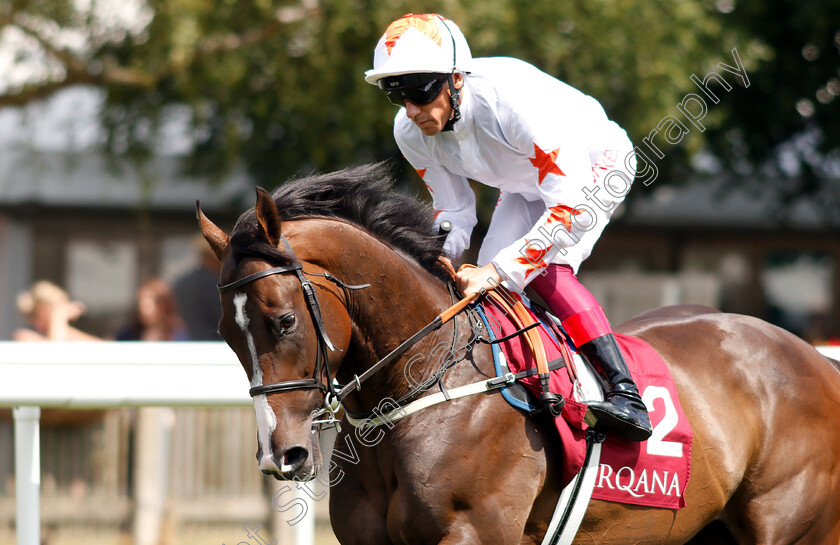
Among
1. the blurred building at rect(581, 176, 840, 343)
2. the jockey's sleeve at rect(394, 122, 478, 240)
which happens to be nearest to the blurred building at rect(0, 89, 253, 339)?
the blurred building at rect(581, 176, 840, 343)

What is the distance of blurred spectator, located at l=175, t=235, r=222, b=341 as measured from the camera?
22.0 ft

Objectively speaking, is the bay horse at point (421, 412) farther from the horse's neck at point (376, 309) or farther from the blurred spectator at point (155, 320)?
the blurred spectator at point (155, 320)

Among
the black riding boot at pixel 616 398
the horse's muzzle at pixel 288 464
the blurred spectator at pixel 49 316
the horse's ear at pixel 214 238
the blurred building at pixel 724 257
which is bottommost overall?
the horse's muzzle at pixel 288 464

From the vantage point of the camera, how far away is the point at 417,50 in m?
2.84

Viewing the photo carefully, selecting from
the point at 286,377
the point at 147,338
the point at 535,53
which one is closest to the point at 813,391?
the point at 286,377

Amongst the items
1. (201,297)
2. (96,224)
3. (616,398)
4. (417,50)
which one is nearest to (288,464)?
(616,398)

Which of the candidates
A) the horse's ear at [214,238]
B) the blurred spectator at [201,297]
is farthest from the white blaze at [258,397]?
the blurred spectator at [201,297]

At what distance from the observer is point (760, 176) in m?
12.2

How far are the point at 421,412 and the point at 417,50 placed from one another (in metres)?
1.09

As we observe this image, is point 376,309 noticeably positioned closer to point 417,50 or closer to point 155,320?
point 417,50

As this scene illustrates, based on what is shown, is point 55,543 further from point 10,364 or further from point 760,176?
point 760,176

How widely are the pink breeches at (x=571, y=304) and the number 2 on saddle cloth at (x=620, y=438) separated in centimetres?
6

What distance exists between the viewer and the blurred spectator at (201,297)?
6715 mm

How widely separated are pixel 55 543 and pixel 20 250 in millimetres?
7594
